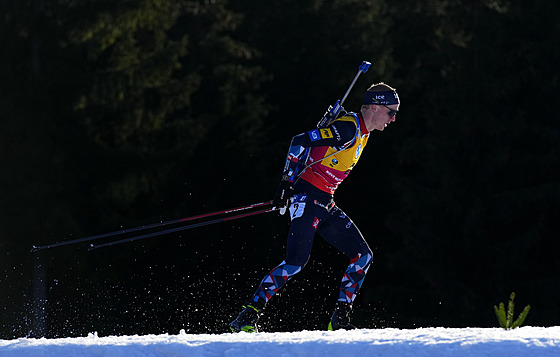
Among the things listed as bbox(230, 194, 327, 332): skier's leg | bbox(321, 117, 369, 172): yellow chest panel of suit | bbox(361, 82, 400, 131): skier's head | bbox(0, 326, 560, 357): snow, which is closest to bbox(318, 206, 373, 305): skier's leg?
bbox(230, 194, 327, 332): skier's leg

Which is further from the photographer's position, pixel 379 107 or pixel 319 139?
pixel 379 107

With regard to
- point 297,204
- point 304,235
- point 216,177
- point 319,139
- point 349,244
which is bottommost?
point 216,177

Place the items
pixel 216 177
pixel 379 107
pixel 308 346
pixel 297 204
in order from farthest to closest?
pixel 216 177
pixel 379 107
pixel 297 204
pixel 308 346

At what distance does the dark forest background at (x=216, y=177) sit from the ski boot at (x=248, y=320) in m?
15.2

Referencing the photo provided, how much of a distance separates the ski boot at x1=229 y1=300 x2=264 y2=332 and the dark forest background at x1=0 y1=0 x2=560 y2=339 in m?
15.2

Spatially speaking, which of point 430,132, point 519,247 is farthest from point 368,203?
point 519,247

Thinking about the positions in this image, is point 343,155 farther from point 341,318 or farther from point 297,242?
point 341,318

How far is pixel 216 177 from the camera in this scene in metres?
24.5

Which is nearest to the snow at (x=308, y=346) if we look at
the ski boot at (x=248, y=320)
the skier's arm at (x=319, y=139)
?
the ski boot at (x=248, y=320)

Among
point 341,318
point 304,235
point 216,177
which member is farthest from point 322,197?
point 216,177

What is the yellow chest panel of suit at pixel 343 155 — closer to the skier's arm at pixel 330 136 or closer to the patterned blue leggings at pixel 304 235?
the skier's arm at pixel 330 136

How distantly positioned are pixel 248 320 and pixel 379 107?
1.62 meters

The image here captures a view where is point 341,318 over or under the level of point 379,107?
under

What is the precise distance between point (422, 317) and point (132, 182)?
6745 mm
